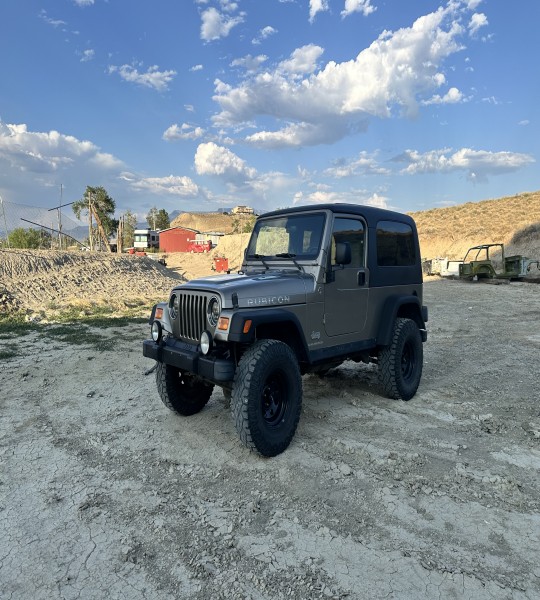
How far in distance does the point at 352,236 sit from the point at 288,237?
2.44ft

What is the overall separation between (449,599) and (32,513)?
9.52 feet

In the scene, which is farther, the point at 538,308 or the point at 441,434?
the point at 538,308

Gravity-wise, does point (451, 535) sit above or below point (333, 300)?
below

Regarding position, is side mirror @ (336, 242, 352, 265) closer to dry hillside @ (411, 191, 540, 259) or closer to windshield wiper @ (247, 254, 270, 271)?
windshield wiper @ (247, 254, 270, 271)

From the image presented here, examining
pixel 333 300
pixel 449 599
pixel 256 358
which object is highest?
pixel 333 300

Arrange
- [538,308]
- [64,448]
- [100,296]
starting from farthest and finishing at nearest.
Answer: [100,296]
[538,308]
[64,448]

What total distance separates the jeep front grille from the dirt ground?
1.12 metres

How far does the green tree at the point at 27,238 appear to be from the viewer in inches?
1682

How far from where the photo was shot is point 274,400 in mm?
4316

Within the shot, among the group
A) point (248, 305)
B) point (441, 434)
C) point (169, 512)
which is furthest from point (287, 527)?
point (441, 434)

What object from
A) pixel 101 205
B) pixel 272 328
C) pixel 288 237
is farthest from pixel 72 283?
pixel 101 205

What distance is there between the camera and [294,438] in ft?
14.9

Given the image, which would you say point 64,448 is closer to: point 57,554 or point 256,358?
point 57,554

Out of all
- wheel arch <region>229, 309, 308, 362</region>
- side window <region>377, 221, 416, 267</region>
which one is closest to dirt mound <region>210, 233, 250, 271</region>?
side window <region>377, 221, 416, 267</region>
